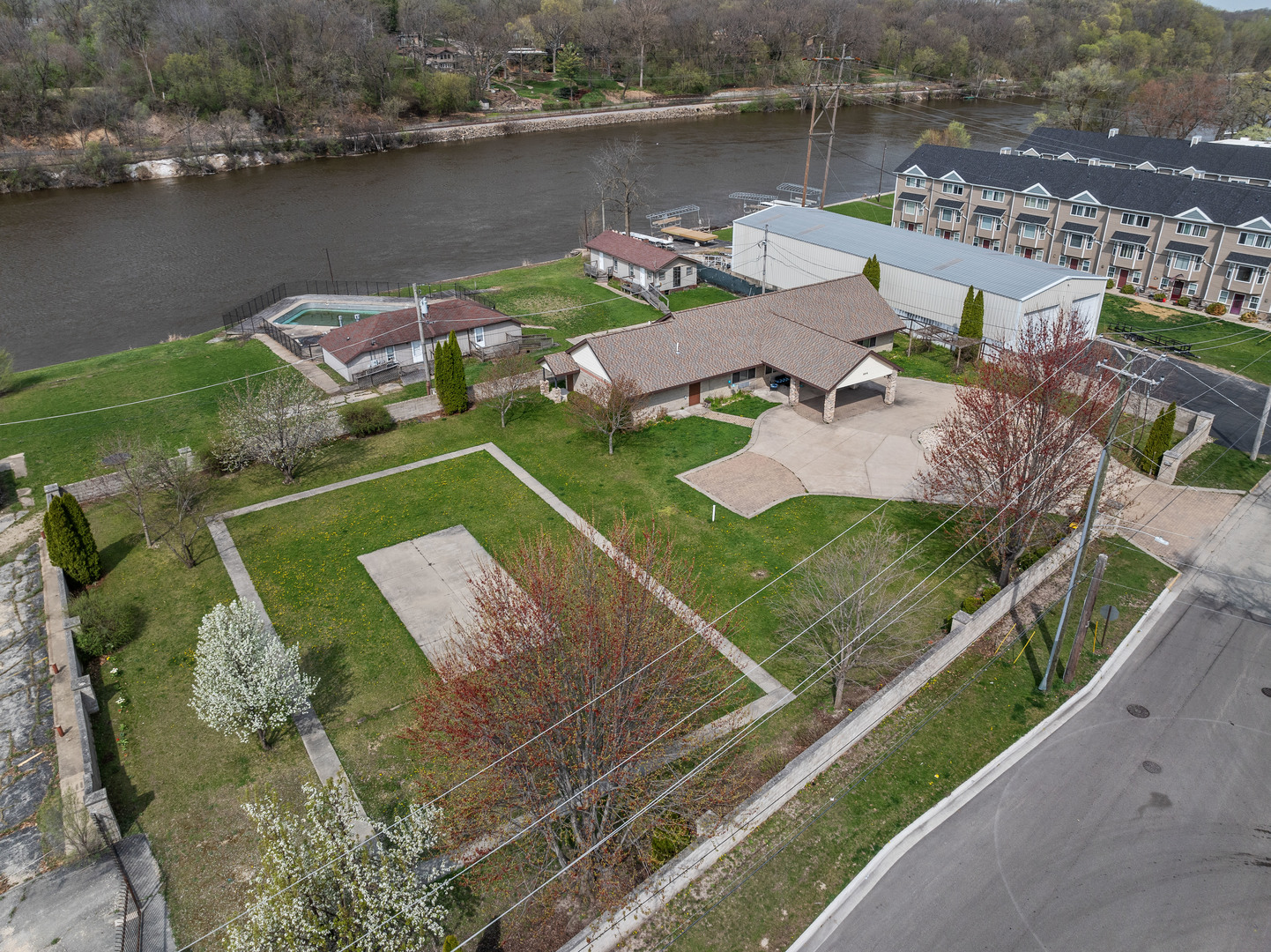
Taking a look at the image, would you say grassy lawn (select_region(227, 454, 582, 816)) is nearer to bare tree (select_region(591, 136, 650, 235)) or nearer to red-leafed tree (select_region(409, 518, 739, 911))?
red-leafed tree (select_region(409, 518, 739, 911))

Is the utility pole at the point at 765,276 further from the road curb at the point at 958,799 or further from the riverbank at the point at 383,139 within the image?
the riverbank at the point at 383,139

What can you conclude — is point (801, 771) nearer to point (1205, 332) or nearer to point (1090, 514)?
point (1090, 514)

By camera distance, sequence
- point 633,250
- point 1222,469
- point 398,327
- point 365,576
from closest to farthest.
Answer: point 365,576
point 1222,469
point 398,327
point 633,250

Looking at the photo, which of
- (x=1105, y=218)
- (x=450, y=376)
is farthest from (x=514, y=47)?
(x=450, y=376)

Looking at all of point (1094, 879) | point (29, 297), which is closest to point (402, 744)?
point (1094, 879)

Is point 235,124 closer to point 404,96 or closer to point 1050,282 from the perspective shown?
point 404,96

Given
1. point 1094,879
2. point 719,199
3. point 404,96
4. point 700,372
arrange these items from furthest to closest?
point 404,96 → point 719,199 → point 700,372 → point 1094,879

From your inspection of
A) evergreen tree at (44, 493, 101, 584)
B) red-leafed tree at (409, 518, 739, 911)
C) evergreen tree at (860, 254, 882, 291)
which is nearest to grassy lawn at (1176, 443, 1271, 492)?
evergreen tree at (860, 254, 882, 291)
